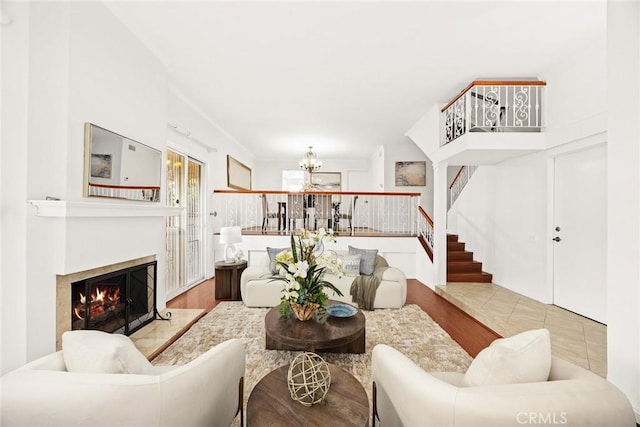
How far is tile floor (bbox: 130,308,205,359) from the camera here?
2764 mm

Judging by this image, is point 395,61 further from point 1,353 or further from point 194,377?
point 1,353

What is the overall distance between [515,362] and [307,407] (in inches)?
37.5

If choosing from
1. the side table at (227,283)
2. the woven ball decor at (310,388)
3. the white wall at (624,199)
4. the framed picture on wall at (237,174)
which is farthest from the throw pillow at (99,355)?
the framed picture on wall at (237,174)

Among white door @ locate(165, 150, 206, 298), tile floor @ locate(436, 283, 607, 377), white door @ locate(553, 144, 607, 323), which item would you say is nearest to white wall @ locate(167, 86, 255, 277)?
white door @ locate(165, 150, 206, 298)

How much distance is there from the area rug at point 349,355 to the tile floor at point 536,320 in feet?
2.20

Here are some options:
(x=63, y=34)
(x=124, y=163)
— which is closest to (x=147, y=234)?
(x=124, y=163)

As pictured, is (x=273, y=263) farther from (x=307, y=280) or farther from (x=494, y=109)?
(x=494, y=109)

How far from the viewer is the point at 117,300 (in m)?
2.94

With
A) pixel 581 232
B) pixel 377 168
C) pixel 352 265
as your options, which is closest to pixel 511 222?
pixel 581 232

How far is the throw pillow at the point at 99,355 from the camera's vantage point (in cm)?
123

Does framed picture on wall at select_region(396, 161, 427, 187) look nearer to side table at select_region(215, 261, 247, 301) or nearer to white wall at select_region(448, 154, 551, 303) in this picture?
white wall at select_region(448, 154, 551, 303)

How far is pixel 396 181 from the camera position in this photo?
7.68 m

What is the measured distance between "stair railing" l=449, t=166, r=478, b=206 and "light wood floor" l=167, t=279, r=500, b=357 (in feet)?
8.61

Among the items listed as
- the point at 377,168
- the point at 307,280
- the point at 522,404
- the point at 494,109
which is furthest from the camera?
the point at 377,168
